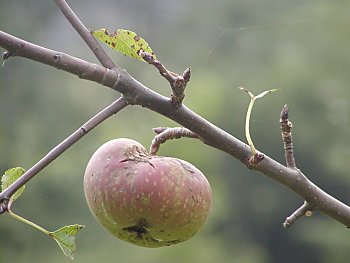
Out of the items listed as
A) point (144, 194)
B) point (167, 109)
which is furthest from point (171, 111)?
point (144, 194)

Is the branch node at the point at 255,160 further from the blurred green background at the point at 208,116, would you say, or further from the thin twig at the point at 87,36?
the blurred green background at the point at 208,116

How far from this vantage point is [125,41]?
715 millimetres

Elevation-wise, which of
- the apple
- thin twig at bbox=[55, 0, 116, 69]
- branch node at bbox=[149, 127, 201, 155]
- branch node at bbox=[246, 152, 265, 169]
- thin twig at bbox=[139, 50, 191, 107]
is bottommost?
the apple

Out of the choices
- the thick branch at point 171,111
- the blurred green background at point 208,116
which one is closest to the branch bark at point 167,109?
the thick branch at point 171,111

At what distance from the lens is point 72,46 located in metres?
9.81

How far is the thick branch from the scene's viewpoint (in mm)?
630

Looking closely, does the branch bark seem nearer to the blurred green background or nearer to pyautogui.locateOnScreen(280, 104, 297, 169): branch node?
pyautogui.locateOnScreen(280, 104, 297, 169): branch node

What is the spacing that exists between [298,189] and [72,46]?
30.3 ft

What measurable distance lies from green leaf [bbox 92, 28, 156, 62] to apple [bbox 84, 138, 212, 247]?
0.11 meters

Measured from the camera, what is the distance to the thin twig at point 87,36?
2.21 feet

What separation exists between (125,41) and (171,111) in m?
0.09

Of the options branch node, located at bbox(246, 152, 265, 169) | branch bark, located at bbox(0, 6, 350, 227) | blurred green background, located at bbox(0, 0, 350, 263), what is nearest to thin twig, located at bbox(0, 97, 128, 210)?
branch bark, located at bbox(0, 6, 350, 227)

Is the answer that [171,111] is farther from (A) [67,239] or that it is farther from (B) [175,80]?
(A) [67,239]

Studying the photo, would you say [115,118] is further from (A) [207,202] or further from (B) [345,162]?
(A) [207,202]
